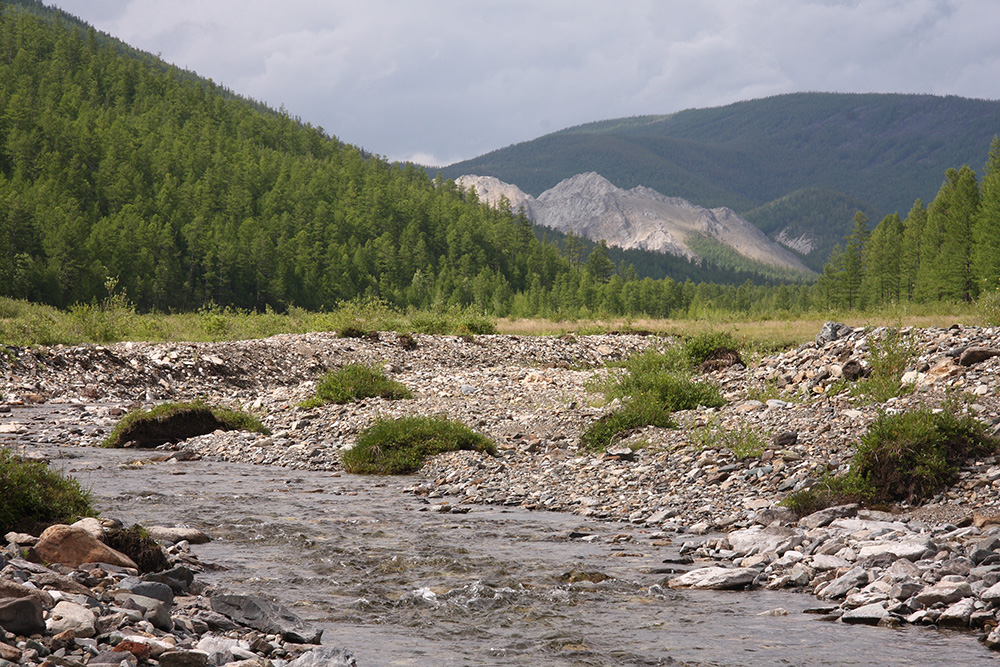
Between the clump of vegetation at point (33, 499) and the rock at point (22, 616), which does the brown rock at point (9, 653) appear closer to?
the rock at point (22, 616)

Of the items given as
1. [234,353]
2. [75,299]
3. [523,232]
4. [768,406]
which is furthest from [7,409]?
[523,232]

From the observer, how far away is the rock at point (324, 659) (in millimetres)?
5156

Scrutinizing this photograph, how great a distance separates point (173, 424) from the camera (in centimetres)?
1902

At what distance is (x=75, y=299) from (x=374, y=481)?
80.6 metres

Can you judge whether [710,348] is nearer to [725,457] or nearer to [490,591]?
[725,457]

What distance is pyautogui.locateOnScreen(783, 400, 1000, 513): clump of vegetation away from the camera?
9875 millimetres

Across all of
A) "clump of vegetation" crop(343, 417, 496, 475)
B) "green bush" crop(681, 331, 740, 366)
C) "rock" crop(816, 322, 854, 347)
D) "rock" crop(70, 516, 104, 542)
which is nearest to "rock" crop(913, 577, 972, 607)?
"rock" crop(70, 516, 104, 542)

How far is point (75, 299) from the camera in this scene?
8156 centimetres

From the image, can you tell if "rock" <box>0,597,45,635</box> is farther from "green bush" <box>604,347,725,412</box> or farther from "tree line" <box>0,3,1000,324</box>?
"tree line" <box>0,3,1000,324</box>

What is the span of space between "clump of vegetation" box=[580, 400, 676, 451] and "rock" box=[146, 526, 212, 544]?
760cm

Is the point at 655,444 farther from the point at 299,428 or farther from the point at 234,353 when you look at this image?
the point at 234,353

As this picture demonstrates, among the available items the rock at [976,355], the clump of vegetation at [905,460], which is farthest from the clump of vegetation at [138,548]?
the rock at [976,355]

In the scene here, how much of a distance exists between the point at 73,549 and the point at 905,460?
9907mm

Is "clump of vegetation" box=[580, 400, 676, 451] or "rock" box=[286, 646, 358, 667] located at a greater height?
"clump of vegetation" box=[580, 400, 676, 451]
